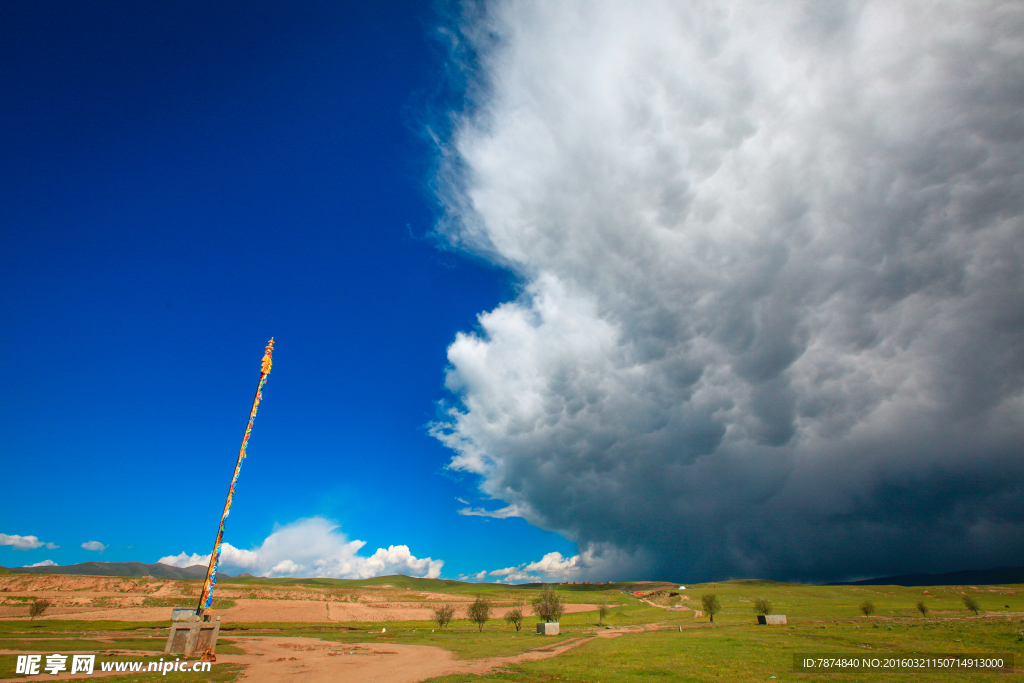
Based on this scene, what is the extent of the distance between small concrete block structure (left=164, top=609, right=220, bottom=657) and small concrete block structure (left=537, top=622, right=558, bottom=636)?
54293 millimetres

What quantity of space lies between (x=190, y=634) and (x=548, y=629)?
184 ft

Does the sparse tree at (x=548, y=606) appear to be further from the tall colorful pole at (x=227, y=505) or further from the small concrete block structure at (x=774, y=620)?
the tall colorful pole at (x=227, y=505)

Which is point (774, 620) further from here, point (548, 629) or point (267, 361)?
point (267, 361)

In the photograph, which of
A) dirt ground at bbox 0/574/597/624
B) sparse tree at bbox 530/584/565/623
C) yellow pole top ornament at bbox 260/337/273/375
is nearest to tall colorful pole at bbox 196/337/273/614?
→ yellow pole top ornament at bbox 260/337/273/375

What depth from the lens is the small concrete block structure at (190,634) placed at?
113ft

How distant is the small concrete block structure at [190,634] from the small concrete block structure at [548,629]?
5429 centimetres

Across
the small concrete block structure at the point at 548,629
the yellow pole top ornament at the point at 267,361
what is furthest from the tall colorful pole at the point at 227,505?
the small concrete block structure at the point at 548,629

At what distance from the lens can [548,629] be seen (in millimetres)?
73812

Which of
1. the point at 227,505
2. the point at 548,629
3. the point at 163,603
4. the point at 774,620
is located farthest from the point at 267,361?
the point at 163,603

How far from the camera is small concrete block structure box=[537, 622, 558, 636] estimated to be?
73750 mm

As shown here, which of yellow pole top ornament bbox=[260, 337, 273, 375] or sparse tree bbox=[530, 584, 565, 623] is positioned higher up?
yellow pole top ornament bbox=[260, 337, 273, 375]

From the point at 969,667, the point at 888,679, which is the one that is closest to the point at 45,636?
the point at 888,679

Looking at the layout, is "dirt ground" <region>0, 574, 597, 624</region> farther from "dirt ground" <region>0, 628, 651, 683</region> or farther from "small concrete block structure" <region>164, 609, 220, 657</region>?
"small concrete block structure" <region>164, 609, 220, 657</region>

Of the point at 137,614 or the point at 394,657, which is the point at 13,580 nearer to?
the point at 137,614
